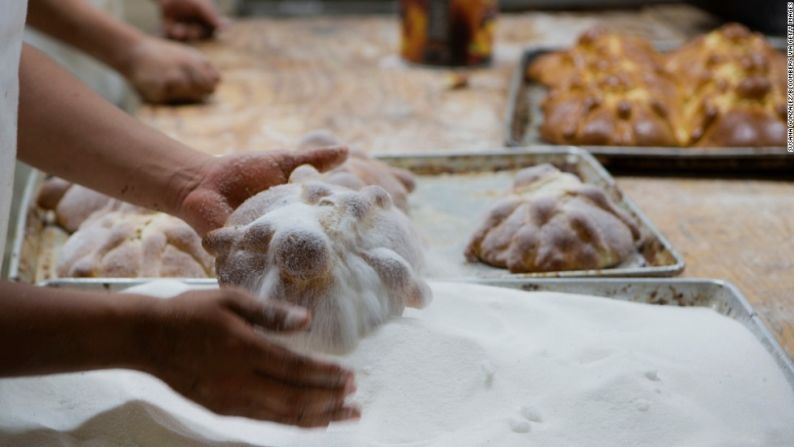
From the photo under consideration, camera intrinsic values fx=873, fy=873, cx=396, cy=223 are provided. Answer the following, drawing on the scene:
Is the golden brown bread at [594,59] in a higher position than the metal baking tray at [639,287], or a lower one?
lower

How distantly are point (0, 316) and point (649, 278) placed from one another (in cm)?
99

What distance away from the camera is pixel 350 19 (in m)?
3.75

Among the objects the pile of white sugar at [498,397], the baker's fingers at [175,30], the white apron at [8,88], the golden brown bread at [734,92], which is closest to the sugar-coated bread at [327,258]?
the pile of white sugar at [498,397]

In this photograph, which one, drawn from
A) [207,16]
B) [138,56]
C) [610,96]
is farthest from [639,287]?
[207,16]

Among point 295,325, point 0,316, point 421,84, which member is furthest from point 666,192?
point 0,316

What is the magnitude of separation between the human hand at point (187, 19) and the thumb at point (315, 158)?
6.93ft

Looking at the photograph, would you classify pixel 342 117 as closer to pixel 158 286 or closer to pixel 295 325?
pixel 158 286

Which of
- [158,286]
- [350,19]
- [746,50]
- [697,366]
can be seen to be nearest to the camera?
[697,366]

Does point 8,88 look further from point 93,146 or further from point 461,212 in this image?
point 461,212

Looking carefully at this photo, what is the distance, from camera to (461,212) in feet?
6.14

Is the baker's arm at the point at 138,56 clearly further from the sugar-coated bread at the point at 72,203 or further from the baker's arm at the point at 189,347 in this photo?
the baker's arm at the point at 189,347

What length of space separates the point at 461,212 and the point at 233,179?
0.65 meters

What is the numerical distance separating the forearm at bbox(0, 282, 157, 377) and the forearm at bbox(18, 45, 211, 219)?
51 cm

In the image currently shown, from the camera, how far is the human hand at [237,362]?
0.86 metres
